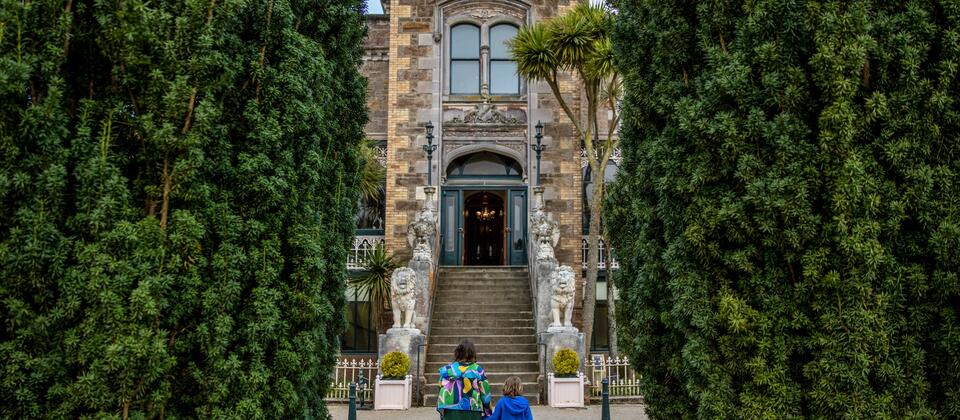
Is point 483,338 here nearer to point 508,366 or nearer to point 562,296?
point 508,366

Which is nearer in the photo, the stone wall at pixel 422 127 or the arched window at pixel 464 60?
the stone wall at pixel 422 127

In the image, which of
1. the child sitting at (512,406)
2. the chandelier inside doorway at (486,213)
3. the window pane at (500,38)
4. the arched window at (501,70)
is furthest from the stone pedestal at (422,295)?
the child sitting at (512,406)

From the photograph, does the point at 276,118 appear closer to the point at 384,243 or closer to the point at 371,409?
the point at 371,409

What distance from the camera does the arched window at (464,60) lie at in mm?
20781

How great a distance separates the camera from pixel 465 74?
20.8 metres

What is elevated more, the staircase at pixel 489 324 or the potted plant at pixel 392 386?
the staircase at pixel 489 324

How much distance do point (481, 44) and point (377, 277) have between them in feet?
23.0

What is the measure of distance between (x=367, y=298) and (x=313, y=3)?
13399 millimetres

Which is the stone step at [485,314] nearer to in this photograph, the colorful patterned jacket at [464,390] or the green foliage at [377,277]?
the green foliage at [377,277]

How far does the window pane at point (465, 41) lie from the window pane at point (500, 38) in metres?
0.41

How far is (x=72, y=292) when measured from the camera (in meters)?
5.26

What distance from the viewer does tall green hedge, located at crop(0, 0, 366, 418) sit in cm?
525

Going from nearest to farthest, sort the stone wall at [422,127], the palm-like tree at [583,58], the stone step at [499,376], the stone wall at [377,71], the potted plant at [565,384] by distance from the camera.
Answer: the potted plant at [565,384] → the stone step at [499,376] → the palm-like tree at [583,58] → the stone wall at [422,127] → the stone wall at [377,71]

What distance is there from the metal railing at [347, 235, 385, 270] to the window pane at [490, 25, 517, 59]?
5.85 metres
